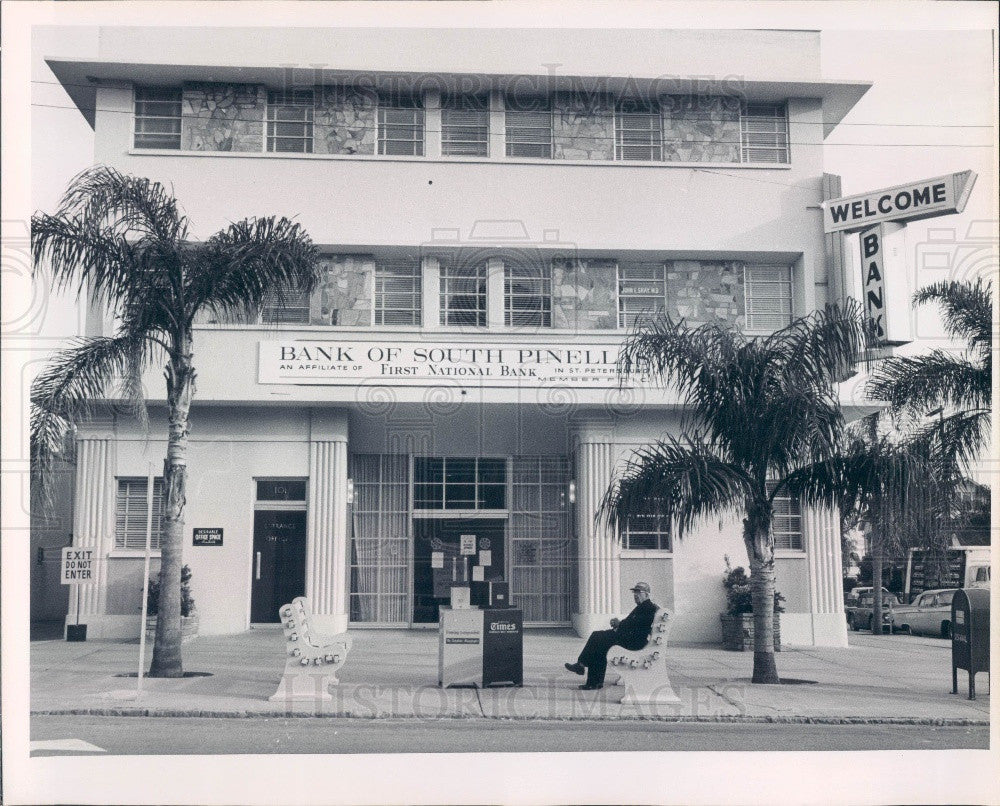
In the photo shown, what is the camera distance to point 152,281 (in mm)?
13180

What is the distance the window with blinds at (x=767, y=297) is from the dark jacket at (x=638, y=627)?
5.13 meters

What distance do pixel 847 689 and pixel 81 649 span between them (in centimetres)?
957

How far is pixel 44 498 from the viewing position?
1221 cm

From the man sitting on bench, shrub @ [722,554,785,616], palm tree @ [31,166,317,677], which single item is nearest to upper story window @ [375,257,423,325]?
palm tree @ [31,166,317,677]

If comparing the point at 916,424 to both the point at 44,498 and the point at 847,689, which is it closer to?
the point at 847,689

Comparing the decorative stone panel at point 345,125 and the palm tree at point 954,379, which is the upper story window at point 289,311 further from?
the palm tree at point 954,379

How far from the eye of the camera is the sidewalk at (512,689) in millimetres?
11758

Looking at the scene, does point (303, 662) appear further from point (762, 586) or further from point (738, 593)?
point (738, 593)

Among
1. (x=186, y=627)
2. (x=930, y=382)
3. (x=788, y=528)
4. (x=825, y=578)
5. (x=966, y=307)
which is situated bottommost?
(x=186, y=627)

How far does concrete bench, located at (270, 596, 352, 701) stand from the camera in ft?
39.3

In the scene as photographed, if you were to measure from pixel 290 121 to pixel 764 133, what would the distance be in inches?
257

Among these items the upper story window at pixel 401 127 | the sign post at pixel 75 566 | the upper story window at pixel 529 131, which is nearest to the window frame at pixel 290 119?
the upper story window at pixel 401 127

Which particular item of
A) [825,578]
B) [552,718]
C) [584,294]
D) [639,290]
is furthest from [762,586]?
[584,294]

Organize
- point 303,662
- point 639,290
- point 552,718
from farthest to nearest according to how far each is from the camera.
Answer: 1. point 639,290
2. point 303,662
3. point 552,718
